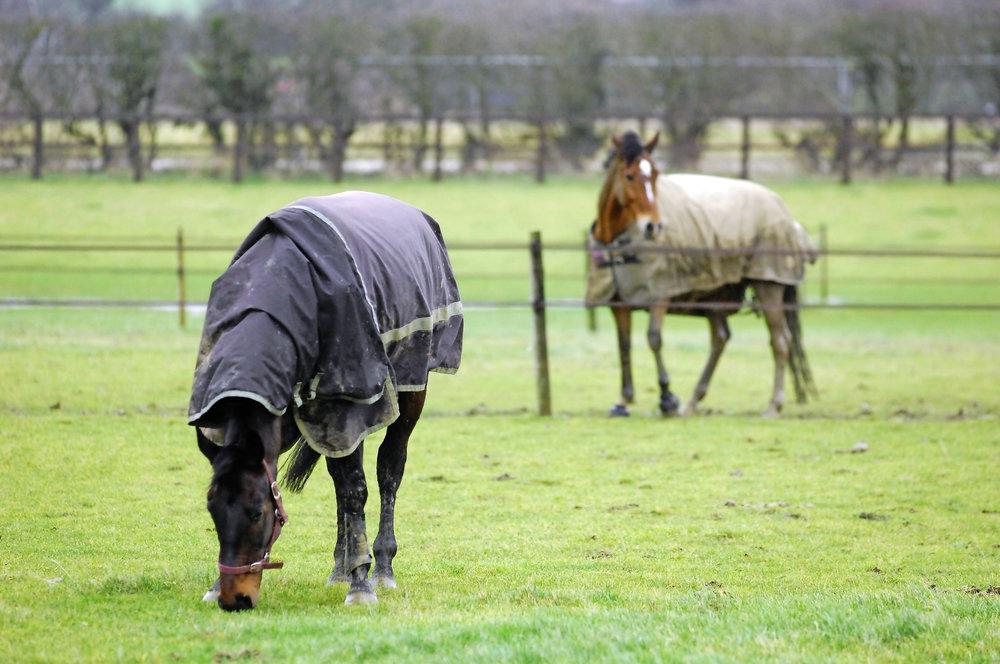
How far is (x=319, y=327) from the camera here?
496 cm

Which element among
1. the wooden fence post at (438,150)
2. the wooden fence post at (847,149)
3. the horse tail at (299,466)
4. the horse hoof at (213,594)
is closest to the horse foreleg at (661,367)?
the horse tail at (299,466)

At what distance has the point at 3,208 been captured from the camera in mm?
24297

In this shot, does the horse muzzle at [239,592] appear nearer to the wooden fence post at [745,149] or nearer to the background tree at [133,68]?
the wooden fence post at [745,149]

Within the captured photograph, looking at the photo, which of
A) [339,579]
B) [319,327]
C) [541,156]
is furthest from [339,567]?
[541,156]

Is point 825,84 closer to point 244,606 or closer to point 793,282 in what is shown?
point 793,282

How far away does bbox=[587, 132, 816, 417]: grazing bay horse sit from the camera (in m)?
10.9

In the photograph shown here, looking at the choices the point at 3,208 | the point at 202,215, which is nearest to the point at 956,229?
the point at 202,215

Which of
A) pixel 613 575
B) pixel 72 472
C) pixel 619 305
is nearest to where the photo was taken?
pixel 613 575

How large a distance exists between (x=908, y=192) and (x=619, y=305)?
1939 centimetres

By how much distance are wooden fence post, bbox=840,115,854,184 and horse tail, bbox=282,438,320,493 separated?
25705 mm

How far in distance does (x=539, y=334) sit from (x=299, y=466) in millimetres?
5517

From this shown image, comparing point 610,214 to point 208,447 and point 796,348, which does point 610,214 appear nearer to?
point 796,348

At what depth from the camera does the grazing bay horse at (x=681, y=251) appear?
10.9 metres

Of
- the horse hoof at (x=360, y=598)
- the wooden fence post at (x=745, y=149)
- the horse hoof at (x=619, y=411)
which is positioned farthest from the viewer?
the wooden fence post at (x=745, y=149)
